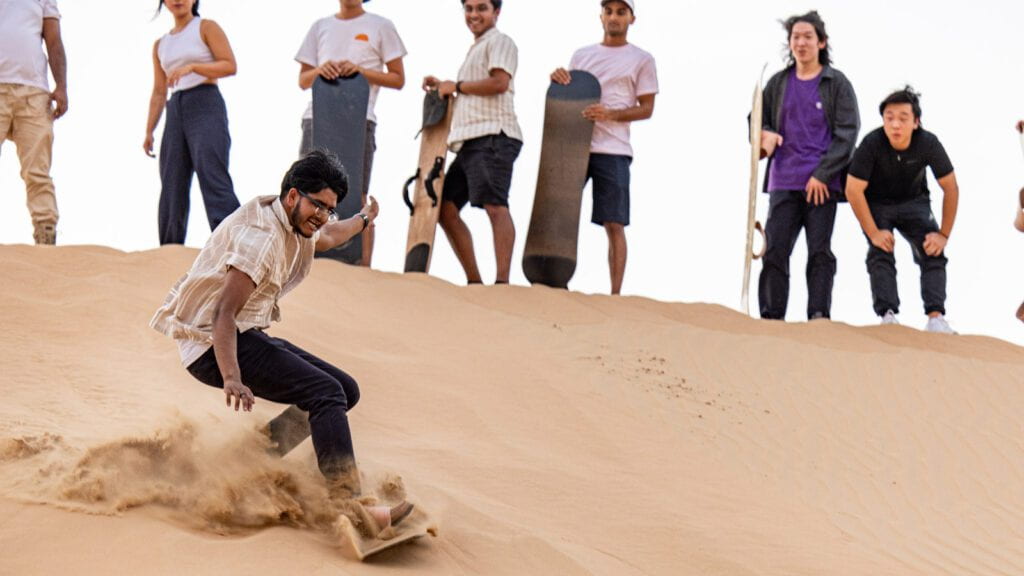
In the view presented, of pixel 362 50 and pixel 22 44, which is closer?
pixel 22 44

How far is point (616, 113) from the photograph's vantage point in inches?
383

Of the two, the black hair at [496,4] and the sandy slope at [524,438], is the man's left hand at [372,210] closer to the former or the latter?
the sandy slope at [524,438]

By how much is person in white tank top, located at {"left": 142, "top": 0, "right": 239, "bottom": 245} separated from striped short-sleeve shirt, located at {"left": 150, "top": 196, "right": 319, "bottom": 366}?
3461 millimetres

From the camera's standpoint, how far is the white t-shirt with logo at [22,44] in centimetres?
868

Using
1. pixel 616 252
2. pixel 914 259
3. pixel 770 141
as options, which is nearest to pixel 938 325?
pixel 914 259

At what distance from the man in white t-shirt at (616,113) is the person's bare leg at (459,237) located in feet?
2.92

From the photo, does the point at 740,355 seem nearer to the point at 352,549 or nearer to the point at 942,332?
the point at 942,332

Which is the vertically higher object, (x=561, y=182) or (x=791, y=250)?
(x=561, y=182)

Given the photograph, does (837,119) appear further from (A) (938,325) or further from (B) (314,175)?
(B) (314,175)

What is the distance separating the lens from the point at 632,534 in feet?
20.0

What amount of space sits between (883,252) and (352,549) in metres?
5.79

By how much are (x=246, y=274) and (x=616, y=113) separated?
5.20m

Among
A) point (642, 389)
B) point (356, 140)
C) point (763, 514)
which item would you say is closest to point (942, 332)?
point (642, 389)

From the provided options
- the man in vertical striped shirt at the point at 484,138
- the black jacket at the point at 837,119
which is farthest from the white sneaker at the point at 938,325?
the man in vertical striped shirt at the point at 484,138
